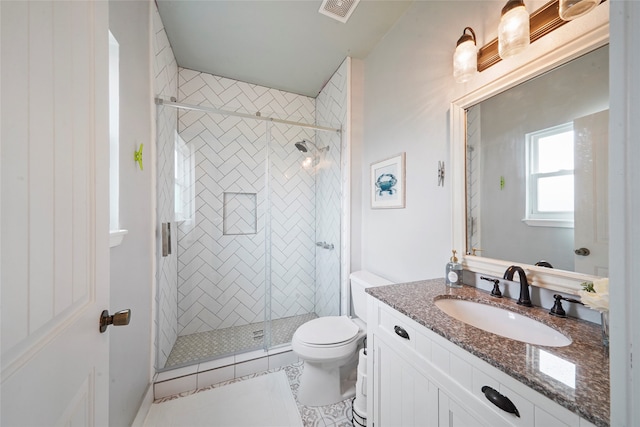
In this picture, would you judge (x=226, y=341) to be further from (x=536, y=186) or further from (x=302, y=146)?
(x=536, y=186)

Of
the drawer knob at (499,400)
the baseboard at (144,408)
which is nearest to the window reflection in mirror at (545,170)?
the drawer knob at (499,400)

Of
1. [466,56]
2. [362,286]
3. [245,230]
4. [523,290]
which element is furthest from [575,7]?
[245,230]

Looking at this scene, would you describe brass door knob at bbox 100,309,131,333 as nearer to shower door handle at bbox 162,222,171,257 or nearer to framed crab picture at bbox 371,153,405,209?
shower door handle at bbox 162,222,171,257

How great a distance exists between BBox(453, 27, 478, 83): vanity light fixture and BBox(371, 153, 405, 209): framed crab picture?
551 mm

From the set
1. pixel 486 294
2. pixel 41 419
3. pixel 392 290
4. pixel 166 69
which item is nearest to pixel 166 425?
pixel 41 419

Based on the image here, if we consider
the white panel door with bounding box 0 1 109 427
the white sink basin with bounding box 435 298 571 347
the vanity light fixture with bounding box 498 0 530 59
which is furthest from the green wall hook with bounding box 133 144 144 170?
the vanity light fixture with bounding box 498 0 530 59

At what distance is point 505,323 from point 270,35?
233 centimetres

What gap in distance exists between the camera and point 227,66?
2.19 metres

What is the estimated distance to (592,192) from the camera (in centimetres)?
80

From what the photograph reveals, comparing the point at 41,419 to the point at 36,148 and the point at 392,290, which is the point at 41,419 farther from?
the point at 392,290

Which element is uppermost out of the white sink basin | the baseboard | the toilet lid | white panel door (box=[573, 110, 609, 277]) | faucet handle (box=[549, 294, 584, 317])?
white panel door (box=[573, 110, 609, 277])

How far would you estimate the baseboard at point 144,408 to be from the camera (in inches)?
52.3

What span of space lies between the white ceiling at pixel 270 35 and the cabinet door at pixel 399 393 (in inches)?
81.4

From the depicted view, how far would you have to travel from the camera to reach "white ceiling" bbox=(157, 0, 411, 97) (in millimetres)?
1572
